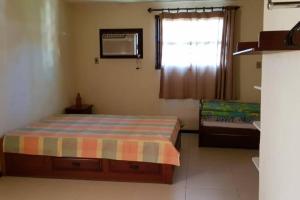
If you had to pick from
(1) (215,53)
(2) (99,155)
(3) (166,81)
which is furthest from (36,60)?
(1) (215,53)

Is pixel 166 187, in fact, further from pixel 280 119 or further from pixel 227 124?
pixel 280 119

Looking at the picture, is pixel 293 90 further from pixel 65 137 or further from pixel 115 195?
pixel 65 137

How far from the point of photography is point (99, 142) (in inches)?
128

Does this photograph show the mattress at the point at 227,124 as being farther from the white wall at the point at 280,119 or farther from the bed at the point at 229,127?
the white wall at the point at 280,119

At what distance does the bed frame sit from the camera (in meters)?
3.21

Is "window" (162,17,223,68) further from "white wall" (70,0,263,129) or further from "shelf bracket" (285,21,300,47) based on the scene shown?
"shelf bracket" (285,21,300,47)

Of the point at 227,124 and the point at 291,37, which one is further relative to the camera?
the point at 227,124

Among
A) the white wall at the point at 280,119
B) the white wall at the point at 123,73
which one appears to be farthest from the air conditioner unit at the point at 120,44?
the white wall at the point at 280,119

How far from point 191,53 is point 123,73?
1.29 metres

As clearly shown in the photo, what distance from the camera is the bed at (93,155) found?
10.4ft

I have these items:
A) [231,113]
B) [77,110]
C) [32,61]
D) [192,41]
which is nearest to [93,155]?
[32,61]

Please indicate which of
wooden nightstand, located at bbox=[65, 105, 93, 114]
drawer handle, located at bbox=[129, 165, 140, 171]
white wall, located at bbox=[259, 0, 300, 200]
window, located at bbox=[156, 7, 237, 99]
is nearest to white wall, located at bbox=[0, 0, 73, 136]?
wooden nightstand, located at bbox=[65, 105, 93, 114]

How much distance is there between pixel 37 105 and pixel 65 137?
1.19 m

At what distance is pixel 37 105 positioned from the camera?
4.25 m
